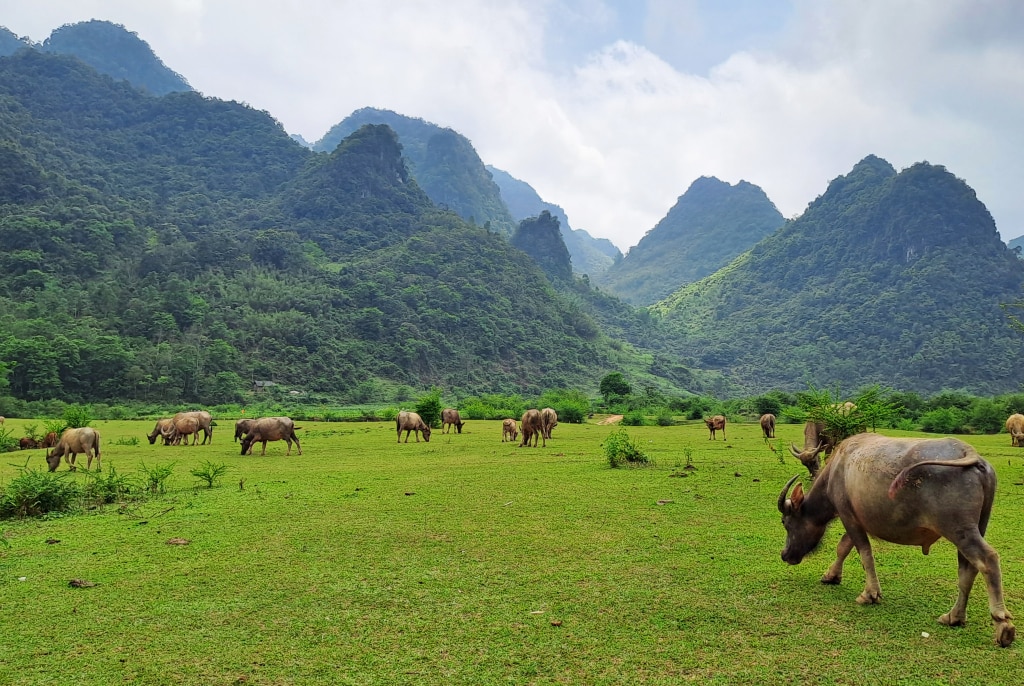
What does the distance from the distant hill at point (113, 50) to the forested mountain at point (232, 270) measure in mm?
47358

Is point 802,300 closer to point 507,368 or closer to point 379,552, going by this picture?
point 507,368

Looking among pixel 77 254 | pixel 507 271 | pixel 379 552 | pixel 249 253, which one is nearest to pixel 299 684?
pixel 379 552

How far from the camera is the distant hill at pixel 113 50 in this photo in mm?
153875

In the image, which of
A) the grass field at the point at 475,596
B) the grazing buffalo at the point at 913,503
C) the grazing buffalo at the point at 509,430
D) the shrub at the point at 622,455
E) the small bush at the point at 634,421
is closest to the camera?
the grass field at the point at 475,596

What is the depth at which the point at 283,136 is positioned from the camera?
422 feet

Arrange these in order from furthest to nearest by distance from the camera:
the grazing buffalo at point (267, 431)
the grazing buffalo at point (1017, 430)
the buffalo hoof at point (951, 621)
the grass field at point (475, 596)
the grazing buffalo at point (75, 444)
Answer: the grazing buffalo at point (1017, 430) → the grazing buffalo at point (267, 431) → the grazing buffalo at point (75, 444) → the buffalo hoof at point (951, 621) → the grass field at point (475, 596)

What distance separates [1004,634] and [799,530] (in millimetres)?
1770

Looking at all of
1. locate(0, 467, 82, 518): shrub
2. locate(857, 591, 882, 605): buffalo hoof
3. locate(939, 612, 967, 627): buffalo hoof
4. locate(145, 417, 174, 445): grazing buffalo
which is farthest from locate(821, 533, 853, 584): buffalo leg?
locate(145, 417, 174, 445): grazing buffalo

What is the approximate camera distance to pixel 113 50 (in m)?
158

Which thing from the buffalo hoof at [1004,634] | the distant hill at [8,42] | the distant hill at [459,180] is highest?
the distant hill at [8,42]

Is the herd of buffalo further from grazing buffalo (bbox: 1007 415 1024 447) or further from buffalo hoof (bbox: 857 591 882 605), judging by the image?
grazing buffalo (bbox: 1007 415 1024 447)

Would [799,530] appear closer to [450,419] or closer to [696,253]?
[450,419]

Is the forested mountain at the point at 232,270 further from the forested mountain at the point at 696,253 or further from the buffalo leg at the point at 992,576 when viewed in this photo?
the forested mountain at the point at 696,253

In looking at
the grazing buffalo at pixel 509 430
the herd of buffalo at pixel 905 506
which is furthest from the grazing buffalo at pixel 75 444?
the herd of buffalo at pixel 905 506
